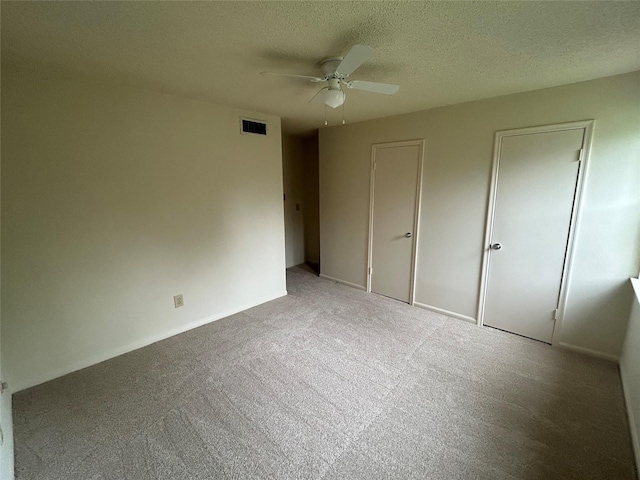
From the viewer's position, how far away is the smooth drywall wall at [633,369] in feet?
5.16

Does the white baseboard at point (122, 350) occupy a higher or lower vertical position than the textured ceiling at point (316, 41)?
lower

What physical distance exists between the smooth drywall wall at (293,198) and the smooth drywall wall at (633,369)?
4.18 m

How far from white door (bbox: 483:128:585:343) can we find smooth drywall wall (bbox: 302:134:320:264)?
2921mm

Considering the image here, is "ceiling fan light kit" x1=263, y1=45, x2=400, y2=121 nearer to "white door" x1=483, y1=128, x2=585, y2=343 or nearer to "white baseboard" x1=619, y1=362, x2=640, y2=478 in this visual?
"white door" x1=483, y1=128, x2=585, y2=343

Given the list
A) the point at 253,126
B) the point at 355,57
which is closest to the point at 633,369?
the point at 355,57

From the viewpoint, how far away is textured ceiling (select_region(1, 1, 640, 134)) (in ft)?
4.25

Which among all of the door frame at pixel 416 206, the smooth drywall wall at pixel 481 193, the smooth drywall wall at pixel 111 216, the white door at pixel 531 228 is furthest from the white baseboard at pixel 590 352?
the smooth drywall wall at pixel 111 216

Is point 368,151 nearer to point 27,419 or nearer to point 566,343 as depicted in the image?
point 566,343

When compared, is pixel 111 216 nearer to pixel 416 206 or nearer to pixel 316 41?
pixel 316 41

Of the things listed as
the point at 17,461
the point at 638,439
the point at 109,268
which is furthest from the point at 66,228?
the point at 638,439

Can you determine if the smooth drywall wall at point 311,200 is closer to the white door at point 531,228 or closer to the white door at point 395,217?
the white door at point 395,217

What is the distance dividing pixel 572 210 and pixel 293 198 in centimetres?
377

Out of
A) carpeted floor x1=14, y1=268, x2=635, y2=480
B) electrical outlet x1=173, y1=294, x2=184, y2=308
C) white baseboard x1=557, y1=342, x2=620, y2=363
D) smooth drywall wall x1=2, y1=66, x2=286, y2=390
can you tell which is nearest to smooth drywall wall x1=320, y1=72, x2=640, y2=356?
white baseboard x1=557, y1=342, x2=620, y2=363

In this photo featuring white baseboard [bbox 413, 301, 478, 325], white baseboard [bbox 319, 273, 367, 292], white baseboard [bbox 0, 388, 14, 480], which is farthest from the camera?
white baseboard [bbox 319, 273, 367, 292]
